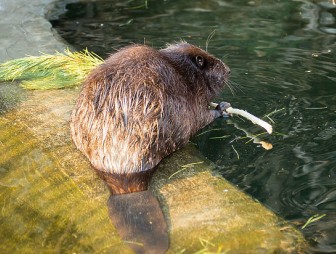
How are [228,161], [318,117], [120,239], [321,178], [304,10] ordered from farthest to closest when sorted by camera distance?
[304,10], [318,117], [228,161], [321,178], [120,239]

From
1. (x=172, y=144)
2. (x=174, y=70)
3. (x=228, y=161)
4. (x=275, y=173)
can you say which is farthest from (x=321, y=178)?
(x=174, y=70)

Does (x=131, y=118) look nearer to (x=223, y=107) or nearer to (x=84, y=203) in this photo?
(x=84, y=203)

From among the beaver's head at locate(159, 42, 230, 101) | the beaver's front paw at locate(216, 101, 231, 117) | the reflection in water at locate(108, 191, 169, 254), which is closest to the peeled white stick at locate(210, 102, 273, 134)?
the beaver's front paw at locate(216, 101, 231, 117)

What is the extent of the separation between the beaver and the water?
0.43m

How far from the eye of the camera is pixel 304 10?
285 inches

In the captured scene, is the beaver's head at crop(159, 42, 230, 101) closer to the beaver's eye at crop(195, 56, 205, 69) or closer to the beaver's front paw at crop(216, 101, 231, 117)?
the beaver's eye at crop(195, 56, 205, 69)

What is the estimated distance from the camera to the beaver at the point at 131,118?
10.9 ft

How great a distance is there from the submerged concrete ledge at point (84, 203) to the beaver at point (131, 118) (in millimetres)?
95

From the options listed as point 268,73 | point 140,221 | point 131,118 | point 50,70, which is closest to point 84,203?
point 140,221

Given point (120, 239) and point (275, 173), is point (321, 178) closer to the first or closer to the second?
point (275, 173)

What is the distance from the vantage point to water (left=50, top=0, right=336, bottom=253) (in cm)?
340

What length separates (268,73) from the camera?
17.4 feet

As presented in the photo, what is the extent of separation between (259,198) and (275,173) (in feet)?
1.07

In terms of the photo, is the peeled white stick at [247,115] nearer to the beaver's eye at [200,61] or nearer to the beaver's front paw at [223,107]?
the beaver's front paw at [223,107]
